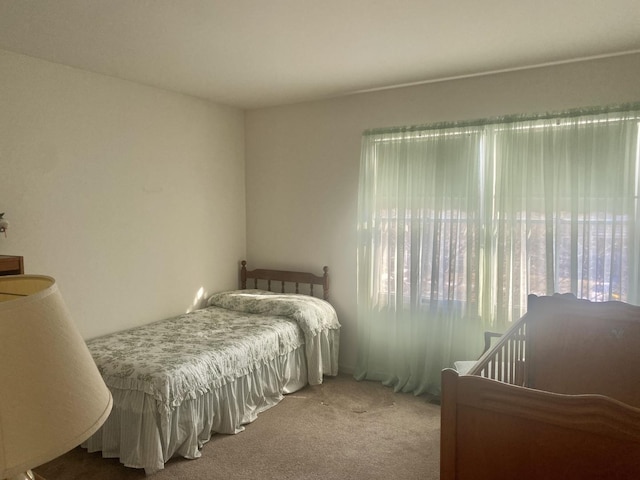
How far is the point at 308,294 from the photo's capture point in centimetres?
461

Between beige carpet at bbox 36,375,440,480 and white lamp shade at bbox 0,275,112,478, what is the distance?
87.5 inches

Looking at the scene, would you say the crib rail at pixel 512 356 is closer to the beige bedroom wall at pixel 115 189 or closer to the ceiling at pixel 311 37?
the ceiling at pixel 311 37

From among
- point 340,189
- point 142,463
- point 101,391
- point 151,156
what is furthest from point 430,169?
point 101,391

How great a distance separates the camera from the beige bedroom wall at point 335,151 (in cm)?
353

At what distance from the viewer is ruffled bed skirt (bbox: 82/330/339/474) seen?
2.73 m

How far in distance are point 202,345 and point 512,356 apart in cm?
203

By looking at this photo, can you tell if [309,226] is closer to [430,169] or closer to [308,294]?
[308,294]

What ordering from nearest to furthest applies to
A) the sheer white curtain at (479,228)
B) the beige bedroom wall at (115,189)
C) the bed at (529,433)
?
the bed at (529,433) < the beige bedroom wall at (115,189) < the sheer white curtain at (479,228)

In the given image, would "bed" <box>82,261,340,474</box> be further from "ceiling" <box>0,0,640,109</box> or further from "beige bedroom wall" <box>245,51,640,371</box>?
"ceiling" <box>0,0,640,109</box>

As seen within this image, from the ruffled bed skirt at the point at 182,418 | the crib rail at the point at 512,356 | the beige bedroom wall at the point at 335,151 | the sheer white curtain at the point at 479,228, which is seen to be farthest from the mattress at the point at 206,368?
the crib rail at the point at 512,356

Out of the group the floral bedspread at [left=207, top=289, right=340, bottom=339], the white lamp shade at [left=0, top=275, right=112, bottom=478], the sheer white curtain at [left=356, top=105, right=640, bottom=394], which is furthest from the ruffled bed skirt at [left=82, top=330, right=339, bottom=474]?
the white lamp shade at [left=0, top=275, right=112, bottom=478]

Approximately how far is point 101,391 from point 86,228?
2912 mm

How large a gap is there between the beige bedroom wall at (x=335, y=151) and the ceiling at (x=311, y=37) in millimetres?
161

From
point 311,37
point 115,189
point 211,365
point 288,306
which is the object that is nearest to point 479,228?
point 288,306
